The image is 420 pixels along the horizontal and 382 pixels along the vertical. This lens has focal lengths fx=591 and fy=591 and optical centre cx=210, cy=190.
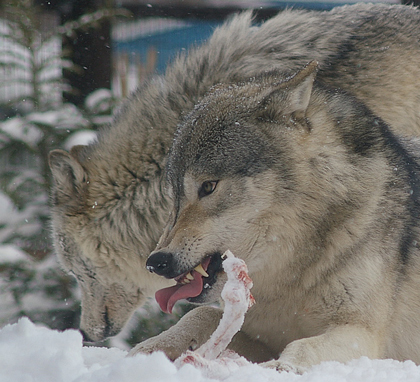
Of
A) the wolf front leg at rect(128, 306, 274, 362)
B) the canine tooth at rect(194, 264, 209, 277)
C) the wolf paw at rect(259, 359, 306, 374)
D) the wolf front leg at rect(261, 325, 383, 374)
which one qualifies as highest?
the canine tooth at rect(194, 264, 209, 277)

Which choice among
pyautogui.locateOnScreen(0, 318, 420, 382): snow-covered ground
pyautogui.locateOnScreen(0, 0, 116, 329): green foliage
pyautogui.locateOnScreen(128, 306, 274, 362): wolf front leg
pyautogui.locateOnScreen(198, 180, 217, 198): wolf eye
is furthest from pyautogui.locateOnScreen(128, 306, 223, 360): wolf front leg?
pyautogui.locateOnScreen(0, 0, 116, 329): green foliage

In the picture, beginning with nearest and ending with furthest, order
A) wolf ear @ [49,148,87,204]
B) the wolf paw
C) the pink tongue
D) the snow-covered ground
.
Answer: the snow-covered ground < the wolf paw < the pink tongue < wolf ear @ [49,148,87,204]

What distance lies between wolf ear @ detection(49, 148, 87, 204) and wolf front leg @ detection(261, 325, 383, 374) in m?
1.76

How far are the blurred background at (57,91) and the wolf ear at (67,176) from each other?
1.63 m

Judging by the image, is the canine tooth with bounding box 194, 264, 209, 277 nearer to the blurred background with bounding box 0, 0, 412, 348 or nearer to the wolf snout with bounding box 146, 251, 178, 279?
the wolf snout with bounding box 146, 251, 178, 279

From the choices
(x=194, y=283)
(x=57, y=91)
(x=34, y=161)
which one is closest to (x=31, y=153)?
(x=34, y=161)

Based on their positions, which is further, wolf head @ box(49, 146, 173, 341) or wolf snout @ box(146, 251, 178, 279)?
wolf head @ box(49, 146, 173, 341)

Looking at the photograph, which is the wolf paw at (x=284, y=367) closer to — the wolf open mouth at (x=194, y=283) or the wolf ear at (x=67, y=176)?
the wolf open mouth at (x=194, y=283)

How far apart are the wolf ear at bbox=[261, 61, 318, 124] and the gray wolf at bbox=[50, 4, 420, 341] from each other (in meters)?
1.02

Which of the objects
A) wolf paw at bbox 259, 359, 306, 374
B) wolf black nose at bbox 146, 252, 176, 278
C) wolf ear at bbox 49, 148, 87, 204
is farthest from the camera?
wolf ear at bbox 49, 148, 87, 204

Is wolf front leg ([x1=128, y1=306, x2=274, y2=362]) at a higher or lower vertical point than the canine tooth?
lower

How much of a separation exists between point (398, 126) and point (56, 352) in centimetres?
282

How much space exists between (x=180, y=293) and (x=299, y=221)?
57cm

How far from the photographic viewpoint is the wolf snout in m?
2.24
